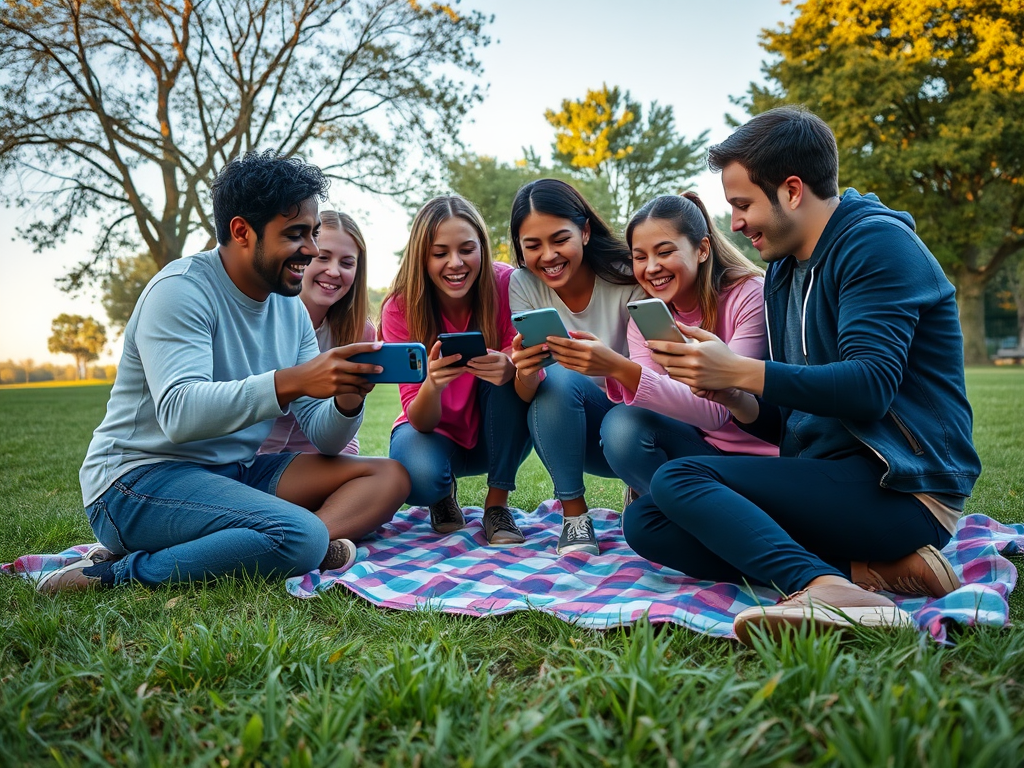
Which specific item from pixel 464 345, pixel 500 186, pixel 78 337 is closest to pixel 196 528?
pixel 464 345

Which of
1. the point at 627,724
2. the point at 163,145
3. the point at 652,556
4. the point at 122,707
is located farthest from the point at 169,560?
the point at 163,145

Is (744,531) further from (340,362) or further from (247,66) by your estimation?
(247,66)

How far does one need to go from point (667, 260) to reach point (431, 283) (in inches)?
47.7

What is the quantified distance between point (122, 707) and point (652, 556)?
1.73 meters

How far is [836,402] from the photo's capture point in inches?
84.7

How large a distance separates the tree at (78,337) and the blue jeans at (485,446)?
42.3 metres

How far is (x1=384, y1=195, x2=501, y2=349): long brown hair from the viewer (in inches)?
145

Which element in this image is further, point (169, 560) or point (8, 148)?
point (8, 148)

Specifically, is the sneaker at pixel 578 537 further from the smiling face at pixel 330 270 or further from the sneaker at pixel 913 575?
the smiling face at pixel 330 270

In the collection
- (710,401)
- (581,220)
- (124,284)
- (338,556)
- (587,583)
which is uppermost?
(124,284)

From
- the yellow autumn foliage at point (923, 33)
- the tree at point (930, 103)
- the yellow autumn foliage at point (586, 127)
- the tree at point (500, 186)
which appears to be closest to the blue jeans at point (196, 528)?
the tree at point (500, 186)

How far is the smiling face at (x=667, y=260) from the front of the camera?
3.20 metres

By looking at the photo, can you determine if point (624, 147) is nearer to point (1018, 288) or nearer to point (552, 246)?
point (1018, 288)

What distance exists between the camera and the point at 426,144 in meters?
18.9
